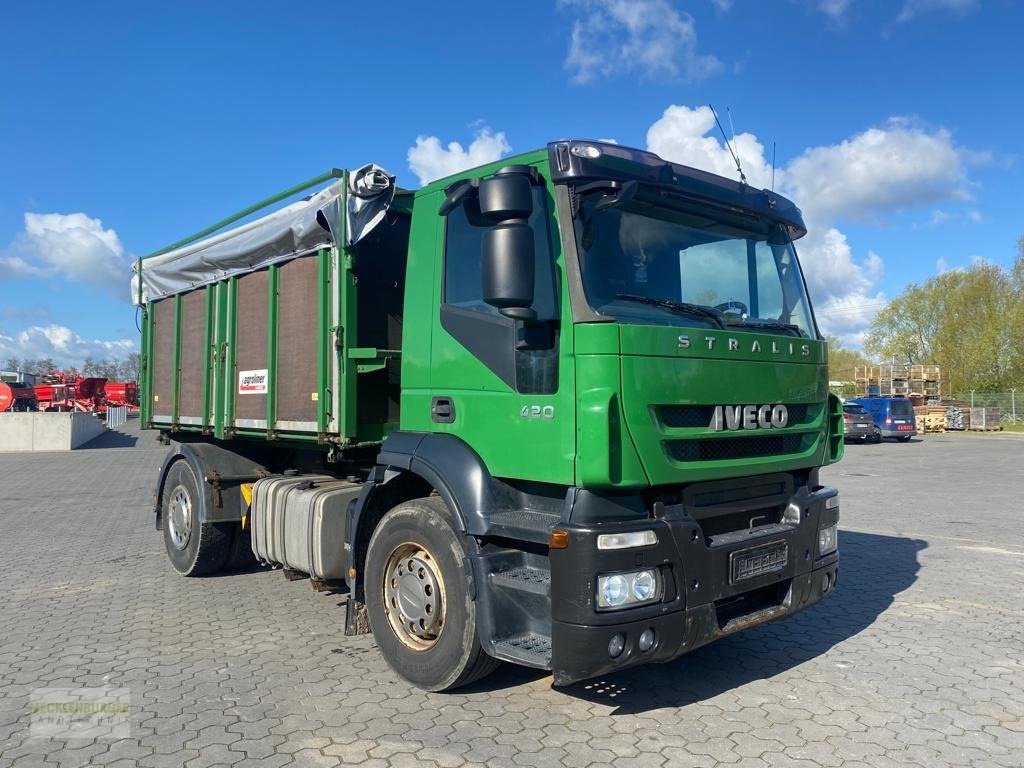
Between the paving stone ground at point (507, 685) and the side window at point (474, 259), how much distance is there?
2.13 meters

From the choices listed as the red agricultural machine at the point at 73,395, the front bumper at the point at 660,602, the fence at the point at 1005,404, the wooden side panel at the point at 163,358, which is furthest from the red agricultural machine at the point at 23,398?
the fence at the point at 1005,404

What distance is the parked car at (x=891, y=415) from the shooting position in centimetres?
3078

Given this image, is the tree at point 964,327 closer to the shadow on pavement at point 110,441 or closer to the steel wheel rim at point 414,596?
the shadow on pavement at point 110,441

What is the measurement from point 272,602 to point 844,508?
8765mm

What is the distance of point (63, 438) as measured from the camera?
24.4 m

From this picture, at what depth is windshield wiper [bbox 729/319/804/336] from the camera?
4488 mm

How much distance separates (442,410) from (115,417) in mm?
37248

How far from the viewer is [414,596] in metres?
4.54

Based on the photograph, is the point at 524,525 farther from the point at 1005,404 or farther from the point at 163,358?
the point at 1005,404

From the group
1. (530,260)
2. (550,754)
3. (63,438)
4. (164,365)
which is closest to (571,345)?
(530,260)

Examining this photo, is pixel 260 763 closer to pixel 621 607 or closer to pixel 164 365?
pixel 621 607

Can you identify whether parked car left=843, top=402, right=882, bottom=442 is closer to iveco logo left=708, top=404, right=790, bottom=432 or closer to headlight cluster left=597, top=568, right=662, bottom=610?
iveco logo left=708, top=404, right=790, bottom=432

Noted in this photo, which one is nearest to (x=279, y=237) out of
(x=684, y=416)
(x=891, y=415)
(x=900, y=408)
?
(x=684, y=416)

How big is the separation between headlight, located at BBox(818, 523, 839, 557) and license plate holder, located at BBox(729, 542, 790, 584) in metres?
0.42
